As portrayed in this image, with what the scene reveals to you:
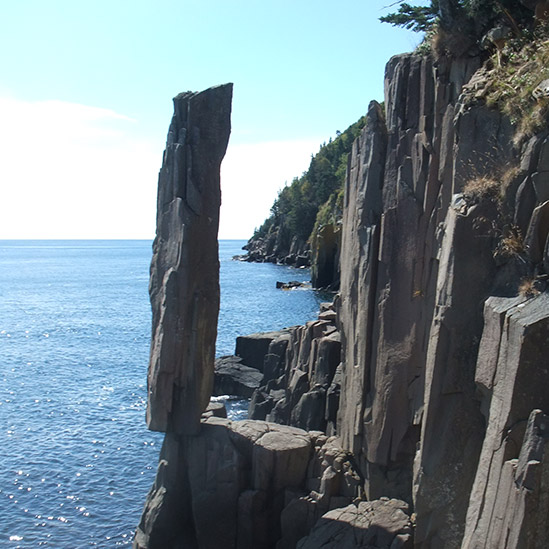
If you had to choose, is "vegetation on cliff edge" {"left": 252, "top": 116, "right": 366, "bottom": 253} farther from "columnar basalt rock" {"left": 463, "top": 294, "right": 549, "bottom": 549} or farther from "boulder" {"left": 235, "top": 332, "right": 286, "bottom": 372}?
"columnar basalt rock" {"left": 463, "top": 294, "right": 549, "bottom": 549}

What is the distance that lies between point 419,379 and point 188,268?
6835mm

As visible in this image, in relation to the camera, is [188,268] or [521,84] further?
[188,268]

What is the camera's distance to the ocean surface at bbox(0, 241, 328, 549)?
25.4 meters

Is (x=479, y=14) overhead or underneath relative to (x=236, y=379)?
overhead

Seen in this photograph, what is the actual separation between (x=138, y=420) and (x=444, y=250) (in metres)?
26.9

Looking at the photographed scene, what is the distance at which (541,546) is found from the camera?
1103 cm

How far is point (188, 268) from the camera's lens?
1955 cm

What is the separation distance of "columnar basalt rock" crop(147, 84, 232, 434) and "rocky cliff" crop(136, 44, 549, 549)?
0.29 meters

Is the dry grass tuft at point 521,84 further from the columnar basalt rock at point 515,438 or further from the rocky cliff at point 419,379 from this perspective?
the columnar basalt rock at point 515,438

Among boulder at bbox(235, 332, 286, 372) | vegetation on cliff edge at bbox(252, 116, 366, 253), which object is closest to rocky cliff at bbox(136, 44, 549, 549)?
boulder at bbox(235, 332, 286, 372)

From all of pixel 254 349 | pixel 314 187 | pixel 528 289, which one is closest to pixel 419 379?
pixel 528 289

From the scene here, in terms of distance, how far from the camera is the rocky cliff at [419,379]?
38.4 feet

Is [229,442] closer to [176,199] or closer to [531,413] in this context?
[176,199]

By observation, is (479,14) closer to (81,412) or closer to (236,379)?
(236,379)
